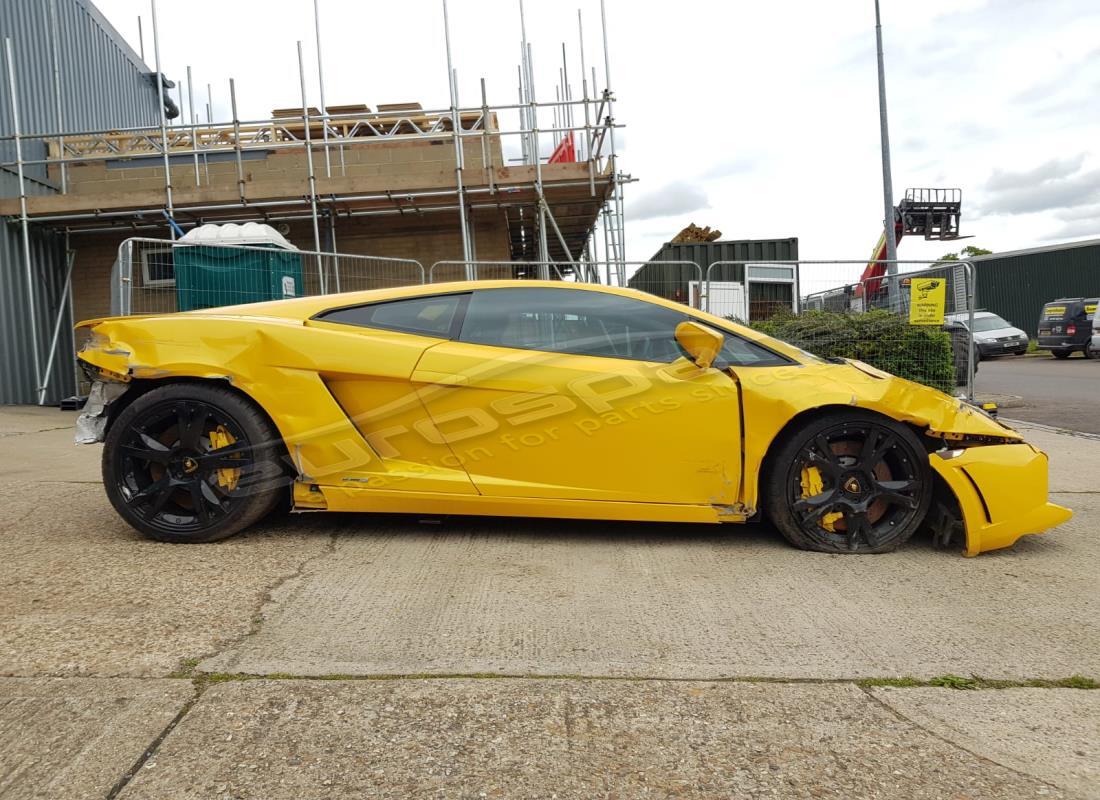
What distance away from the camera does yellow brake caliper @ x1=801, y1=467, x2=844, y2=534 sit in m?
3.52

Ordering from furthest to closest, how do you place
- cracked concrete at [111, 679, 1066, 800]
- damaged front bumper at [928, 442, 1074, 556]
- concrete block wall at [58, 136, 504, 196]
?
1. concrete block wall at [58, 136, 504, 196]
2. damaged front bumper at [928, 442, 1074, 556]
3. cracked concrete at [111, 679, 1066, 800]

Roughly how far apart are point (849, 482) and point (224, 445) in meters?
2.80

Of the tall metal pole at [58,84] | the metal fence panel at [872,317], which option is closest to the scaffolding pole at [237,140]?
the tall metal pole at [58,84]

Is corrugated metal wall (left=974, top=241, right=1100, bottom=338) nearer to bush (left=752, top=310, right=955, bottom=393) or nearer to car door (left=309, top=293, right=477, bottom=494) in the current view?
bush (left=752, top=310, right=955, bottom=393)

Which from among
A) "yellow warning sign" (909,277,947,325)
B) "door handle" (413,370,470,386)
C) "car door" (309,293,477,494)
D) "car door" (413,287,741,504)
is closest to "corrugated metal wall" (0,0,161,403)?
"car door" (309,293,477,494)

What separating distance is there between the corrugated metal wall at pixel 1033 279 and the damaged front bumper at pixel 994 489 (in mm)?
32533

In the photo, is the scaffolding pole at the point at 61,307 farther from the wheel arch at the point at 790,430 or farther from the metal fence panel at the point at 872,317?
the wheel arch at the point at 790,430

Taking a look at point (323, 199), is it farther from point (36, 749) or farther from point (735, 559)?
point (36, 749)

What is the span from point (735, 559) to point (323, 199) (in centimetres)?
973

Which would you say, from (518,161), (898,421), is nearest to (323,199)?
(518,161)

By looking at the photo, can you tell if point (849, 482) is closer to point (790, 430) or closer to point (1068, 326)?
point (790, 430)

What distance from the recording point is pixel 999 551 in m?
3.63

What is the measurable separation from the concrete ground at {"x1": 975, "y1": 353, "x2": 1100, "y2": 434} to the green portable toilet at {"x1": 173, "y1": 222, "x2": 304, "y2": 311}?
9.00 metres

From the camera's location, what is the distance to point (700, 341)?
349 centimetres
